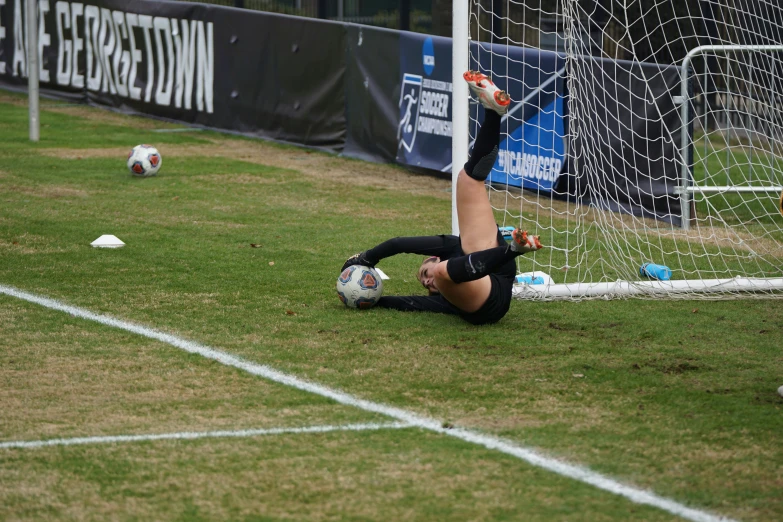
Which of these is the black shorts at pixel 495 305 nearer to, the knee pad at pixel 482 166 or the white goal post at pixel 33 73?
the knee pad at pixel 482 166

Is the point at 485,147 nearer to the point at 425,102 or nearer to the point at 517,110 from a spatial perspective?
the point at 517,110

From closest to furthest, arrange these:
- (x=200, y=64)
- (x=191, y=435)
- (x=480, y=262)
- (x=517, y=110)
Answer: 1. (x=191, y=435)
2. (x=480, y=262)
3. (x=517, y=110)
4. (x=200, y=64)

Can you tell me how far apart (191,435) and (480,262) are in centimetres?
221

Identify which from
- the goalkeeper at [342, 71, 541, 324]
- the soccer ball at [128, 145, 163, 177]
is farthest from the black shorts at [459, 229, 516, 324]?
the soccer ball at [128, 145, 163, 177]

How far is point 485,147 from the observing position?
7.12m

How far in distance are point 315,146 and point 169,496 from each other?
11.9 m

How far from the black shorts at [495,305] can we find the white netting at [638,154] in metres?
1.63

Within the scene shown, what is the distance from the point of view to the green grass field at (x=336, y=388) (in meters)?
4.34

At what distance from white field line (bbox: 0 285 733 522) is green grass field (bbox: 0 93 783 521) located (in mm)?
54

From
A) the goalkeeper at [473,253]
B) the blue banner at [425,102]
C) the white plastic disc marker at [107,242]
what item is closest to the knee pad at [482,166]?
the goalkeeper at [473,253]

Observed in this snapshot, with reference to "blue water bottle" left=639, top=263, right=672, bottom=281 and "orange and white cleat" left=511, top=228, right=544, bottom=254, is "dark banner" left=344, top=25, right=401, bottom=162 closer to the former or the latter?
"blue water bottle" left=639, top=263, right=672, bottom=281

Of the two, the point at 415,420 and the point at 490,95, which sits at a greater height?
the point at 490,95

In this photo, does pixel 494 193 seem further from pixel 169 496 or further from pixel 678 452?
pixel 169 496

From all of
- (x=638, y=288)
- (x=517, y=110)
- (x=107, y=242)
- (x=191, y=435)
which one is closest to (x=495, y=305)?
(x=638, y=288)
